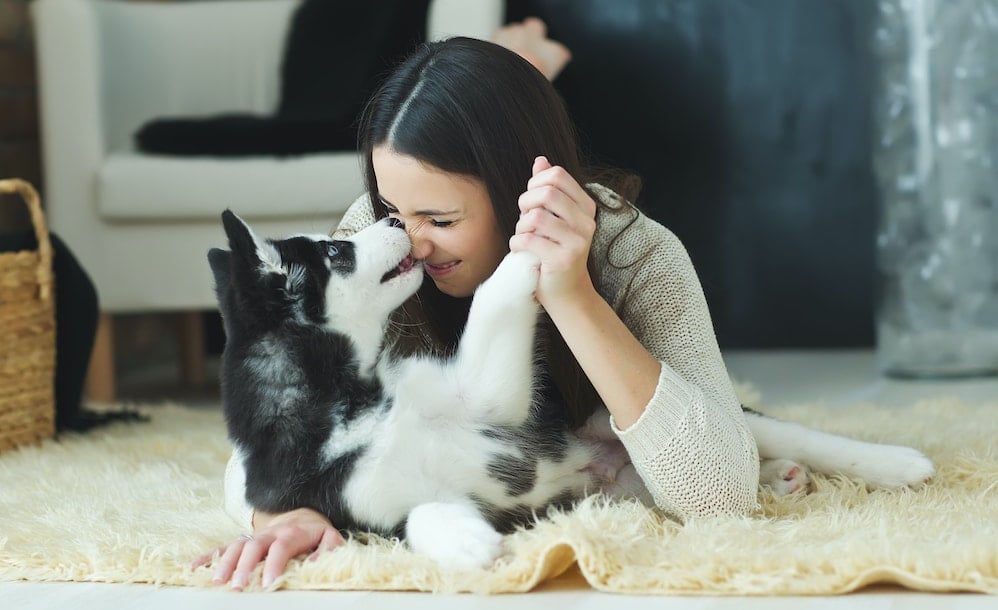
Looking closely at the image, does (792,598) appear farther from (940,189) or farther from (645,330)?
(940,189)

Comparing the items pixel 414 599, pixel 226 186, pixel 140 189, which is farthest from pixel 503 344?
pixel 140 189

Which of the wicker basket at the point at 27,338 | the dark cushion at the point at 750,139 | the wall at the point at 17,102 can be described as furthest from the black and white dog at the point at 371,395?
the dark cushion at the point at 750,139

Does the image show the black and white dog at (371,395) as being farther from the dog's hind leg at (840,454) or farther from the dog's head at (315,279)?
the dog's hind leg at (840,454)

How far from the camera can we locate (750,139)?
3736 mm

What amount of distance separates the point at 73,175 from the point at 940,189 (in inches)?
86.3

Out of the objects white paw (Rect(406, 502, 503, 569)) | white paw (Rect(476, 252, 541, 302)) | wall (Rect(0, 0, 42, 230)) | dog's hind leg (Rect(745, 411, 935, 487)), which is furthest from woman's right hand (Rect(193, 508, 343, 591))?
wall (Rect(0, 0, 42, 230))

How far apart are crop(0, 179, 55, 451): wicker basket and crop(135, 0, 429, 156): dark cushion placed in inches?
24.0

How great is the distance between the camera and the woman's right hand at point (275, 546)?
1331 mm

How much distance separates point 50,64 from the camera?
3.00 metres

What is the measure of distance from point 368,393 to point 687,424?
0.38 metres

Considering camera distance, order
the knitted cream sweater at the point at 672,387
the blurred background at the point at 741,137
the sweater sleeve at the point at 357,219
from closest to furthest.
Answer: the knitted cream sweater at the point at 672,387
the sweater sleeve at the point at 357,219
the blurred background at the point at 741,137

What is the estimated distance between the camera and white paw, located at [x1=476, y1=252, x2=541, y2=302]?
138 centimetres

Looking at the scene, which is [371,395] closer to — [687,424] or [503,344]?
[503,344]

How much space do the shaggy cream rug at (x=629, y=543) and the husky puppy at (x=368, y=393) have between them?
0.26ft
